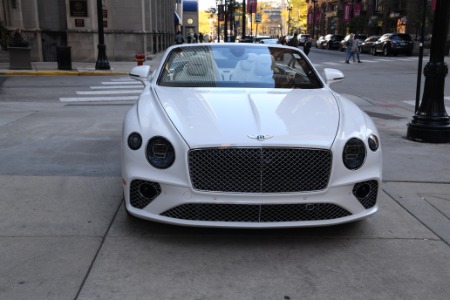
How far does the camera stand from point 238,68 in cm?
534

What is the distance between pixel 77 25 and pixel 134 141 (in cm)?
2321

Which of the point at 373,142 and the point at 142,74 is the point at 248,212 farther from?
the point at 142,74

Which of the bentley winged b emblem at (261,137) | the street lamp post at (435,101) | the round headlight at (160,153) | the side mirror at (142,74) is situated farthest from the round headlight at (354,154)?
the street lamp post at (435,101)

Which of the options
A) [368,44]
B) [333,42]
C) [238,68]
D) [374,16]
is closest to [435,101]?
[238,68]

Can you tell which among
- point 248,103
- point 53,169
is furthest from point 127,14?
point 248,103

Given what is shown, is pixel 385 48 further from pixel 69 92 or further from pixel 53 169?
pixel 53 169

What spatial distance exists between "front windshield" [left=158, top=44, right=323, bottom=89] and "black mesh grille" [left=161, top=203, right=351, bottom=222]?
1701mm

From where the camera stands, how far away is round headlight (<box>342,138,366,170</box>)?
12.4 feet

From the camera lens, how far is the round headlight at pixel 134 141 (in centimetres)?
379

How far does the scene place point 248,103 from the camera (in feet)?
14.1

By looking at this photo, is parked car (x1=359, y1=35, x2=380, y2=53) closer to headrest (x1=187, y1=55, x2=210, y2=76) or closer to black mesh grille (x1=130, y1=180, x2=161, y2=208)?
headrest (x1=187, y1=55, x2=210, y2=76)

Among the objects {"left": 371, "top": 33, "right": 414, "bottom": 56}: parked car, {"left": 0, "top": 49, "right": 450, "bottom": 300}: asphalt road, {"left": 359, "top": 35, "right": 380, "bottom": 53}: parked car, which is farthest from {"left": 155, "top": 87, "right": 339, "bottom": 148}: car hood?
{"left": 359, "top": 35, "right": 380, "bottom": 53}: parked car

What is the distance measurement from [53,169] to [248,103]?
2.75m

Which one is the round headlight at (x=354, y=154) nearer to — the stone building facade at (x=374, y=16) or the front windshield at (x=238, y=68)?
the front windshield at (x=238, y=68)
